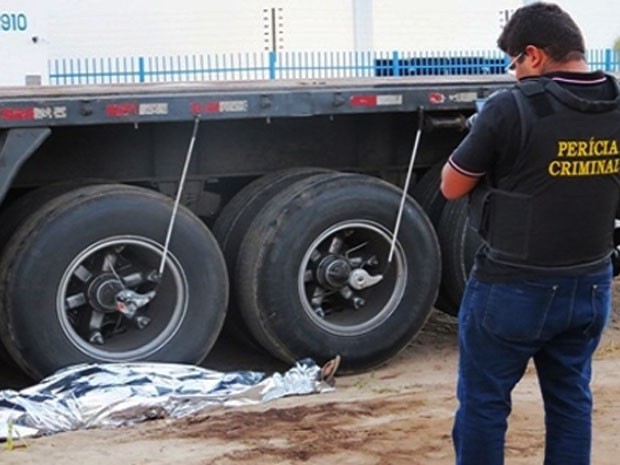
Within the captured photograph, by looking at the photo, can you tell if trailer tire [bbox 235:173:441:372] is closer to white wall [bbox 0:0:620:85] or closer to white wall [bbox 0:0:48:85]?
white wall [bbox 0:0:48:85]

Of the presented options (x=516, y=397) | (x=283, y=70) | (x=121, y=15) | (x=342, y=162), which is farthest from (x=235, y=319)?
(x=121, y=15)

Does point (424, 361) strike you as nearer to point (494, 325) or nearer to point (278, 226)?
point (278, 226)

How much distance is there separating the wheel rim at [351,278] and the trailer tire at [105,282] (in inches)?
21.6

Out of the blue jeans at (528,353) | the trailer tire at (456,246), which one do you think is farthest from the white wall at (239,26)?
the blue jeans at (528,353)

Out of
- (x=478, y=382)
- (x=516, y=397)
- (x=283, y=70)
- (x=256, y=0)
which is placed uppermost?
(x=256, y=0)

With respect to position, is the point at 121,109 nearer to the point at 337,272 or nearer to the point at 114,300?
the point at 114,300

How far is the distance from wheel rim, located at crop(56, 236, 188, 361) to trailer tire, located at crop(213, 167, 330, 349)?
482mm

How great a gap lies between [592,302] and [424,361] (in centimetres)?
369

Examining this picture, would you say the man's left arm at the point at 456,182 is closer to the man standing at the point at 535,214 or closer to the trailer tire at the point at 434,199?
the man standing at the point at 535,214

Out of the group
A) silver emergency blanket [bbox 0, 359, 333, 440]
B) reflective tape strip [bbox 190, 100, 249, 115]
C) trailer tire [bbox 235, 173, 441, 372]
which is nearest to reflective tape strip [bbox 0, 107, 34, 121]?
reflective tape strip [bbox 190, 100, 249, 115]

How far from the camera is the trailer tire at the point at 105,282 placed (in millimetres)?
6801

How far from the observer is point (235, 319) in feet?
25.2

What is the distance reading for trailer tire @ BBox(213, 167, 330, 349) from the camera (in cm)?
755

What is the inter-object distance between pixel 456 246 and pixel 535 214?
3.65 meters
